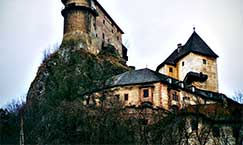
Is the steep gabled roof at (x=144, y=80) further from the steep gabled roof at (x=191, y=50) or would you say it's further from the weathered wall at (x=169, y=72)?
the steep gabled roof at (x=191, y=50)

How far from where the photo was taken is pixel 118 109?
3281 cm

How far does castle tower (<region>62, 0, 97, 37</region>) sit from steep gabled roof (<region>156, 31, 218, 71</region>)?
29.2ft

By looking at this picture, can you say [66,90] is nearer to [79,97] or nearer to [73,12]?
[79,97]

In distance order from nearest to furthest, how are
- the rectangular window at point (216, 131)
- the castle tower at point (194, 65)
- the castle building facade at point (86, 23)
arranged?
the rectangular window at point (216, 131), the castle tower at point (194, 65), the castle building facade at point (86, 23)

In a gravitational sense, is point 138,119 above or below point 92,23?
below

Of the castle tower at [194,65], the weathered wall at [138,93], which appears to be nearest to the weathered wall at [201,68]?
the castle tower at [194,65]

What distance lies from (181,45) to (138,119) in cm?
2246

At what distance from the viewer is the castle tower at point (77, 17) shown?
49656mm

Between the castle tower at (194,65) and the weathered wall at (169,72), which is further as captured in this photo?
the weathered wall at (169,72)

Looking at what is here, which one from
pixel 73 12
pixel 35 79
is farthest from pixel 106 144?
pixel 73 12

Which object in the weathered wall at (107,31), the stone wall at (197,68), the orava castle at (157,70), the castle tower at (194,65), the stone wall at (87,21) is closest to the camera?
the orava castle at (157,70)

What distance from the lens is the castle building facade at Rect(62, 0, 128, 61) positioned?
49562 millimetres

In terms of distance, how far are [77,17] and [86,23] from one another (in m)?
1.12

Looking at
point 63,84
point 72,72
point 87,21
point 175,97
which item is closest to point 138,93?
point 175,97
